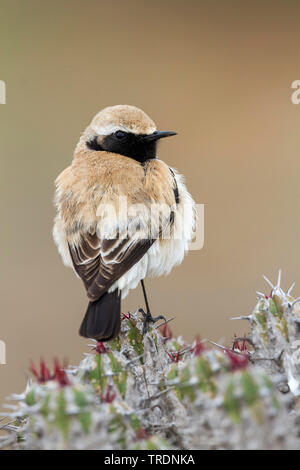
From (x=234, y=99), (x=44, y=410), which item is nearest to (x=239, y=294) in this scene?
(x=234, y=99)

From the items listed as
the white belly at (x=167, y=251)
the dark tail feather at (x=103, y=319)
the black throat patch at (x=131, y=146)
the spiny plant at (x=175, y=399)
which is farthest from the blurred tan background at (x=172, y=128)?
the spiny plant at (x=175, y=399)

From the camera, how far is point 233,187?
762 centimetres

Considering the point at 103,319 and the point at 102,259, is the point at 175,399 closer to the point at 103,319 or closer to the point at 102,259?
the point at 103,319

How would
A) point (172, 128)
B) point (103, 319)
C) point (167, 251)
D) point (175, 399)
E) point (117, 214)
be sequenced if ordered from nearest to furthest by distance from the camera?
point (175, 399)
point (103, 319)
point (117, 214)
point (167, 251)
point (172, 128)

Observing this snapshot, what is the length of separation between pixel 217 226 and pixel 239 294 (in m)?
0.96

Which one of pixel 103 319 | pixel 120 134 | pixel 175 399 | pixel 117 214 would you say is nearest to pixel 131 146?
pixel 120 134

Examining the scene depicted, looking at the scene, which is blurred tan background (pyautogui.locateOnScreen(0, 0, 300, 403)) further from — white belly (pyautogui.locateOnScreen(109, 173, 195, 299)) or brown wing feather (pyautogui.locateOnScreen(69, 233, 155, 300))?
brown wing feather (pyautogui.locateOnScreen(69, 233, 155, 300))

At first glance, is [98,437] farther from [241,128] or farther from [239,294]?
[241,128]

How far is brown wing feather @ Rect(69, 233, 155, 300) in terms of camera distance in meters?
3.18

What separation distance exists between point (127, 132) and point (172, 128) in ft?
13.4

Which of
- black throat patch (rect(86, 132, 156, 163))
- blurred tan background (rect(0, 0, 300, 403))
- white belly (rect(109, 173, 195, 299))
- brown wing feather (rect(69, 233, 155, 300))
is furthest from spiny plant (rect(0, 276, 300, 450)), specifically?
blurred tan background (rect(0, 0, 300, 403))

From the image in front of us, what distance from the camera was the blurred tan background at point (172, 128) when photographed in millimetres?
6398

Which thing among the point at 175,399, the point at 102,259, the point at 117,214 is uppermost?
the point at 117,214

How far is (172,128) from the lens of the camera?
312 inches
